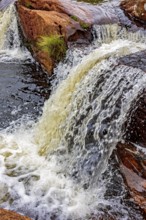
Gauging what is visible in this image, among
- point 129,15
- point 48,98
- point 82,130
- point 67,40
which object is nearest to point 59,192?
point 82,130

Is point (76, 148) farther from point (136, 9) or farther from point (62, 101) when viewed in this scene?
point (136, 9)

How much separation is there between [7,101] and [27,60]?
2.13 m

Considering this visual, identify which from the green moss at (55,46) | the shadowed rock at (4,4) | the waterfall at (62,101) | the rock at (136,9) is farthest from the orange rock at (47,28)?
the shadowed rock at (4,4)

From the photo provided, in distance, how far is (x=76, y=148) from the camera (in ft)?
19.3

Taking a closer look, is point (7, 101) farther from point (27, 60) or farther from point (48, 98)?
point (27, 60)

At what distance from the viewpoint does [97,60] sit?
23.2ft

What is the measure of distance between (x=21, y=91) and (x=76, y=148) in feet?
8.90

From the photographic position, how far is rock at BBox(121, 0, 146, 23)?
973 cm

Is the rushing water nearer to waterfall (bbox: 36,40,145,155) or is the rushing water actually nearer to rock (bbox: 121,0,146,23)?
waterfall (bbox: 36,40,145,155)

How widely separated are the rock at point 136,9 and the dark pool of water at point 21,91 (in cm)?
336

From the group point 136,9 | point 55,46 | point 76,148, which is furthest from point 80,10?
point 76,148

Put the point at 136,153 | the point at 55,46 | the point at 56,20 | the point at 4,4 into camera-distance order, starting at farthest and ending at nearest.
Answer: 1. the point at 4,4
2. the point at 56,20
3. the point at 55,46
4. the point at 136,153

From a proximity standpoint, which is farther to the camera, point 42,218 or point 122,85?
point 122,85

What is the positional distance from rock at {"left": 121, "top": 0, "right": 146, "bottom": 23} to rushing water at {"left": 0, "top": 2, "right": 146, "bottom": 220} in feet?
8.86
